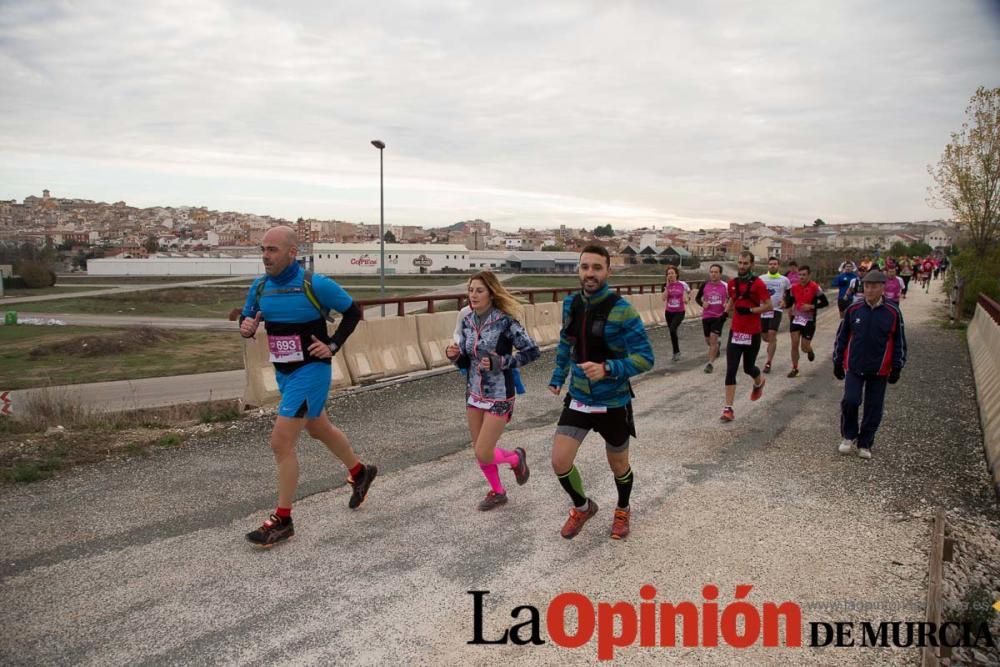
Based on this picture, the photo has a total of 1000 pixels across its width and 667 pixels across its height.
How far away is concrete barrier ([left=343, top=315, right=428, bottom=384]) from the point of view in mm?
9789

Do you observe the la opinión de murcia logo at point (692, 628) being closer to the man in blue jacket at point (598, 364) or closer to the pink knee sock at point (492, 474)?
the man in blue jacket at point (598, 364)

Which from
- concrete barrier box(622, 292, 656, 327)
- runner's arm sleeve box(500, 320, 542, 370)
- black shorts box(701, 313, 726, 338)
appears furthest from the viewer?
concrete barrier box(622, 292, 656, 327)

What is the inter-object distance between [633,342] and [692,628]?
5.65 ft

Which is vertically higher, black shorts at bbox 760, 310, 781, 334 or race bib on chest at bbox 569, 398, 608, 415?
race bib on chest at bbox 569, 398, 608, 415

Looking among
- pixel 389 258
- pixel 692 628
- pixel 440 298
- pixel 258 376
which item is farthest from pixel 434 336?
pixel 389 258

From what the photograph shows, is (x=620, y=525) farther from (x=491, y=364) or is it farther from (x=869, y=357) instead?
(x=869, y=357)

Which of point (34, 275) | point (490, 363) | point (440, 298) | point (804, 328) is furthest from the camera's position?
point (34, 275)

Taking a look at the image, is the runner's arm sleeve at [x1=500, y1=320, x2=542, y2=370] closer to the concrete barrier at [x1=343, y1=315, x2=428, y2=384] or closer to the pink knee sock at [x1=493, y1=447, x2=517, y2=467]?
the pink knee sock at [x1=493, y1=447, x2=517, y2=467]

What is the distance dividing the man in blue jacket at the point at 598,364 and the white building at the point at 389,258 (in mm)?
101780

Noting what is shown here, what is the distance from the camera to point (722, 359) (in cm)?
1269

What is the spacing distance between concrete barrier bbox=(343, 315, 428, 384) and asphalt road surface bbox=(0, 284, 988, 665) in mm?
2803

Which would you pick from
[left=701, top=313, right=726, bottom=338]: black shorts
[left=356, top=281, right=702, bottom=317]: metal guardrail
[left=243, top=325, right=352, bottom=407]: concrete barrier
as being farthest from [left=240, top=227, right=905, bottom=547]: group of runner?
[left=701, top=313, right=726, bottom=338]: black shorts

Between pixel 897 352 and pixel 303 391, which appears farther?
pixel 897 352

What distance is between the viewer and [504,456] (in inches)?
204
